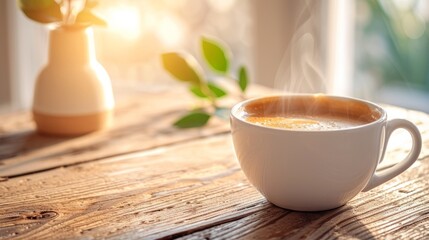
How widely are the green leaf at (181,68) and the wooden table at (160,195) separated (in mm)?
93

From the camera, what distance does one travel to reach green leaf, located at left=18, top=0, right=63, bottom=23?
92 cm

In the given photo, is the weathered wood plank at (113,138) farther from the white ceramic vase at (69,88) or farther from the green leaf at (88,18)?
the green leaf at (88,18)

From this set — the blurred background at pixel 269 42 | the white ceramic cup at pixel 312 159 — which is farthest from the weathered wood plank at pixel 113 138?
the blurred background at pixel 269 42

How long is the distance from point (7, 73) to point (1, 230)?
54.3 inches

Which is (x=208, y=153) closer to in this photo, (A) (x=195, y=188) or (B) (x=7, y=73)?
(A) (x=195, y=188)

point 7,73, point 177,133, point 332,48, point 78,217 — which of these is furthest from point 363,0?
point 78,217

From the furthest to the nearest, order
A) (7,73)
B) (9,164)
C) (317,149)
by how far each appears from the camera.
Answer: (7,73) < (9,164) < (317,149)

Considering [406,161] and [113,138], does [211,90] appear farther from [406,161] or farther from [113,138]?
[406,161]

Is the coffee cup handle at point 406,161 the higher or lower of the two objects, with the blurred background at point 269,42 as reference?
higher

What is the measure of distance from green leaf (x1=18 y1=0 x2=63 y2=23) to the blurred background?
930 millimetres

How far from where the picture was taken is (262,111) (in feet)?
2.46

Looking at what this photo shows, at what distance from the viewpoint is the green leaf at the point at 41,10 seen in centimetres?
92

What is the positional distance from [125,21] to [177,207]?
142cm

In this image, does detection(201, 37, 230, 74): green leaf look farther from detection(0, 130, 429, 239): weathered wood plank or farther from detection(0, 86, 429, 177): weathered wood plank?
detection(0, 130, 429, 239): weathered wood plank
